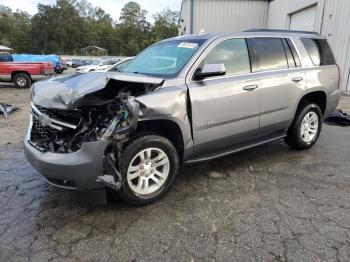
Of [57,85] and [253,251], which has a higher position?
[57,85]

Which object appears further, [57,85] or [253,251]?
[57,85]

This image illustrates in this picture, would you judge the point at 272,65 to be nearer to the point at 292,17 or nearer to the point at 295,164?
the point at 295,164

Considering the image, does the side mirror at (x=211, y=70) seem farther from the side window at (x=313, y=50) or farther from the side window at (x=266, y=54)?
the side window at (x=313, y=50)

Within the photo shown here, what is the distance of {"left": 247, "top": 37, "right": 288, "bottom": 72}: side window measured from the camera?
4414 millimetres

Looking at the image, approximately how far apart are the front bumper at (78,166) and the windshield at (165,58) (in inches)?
51.3

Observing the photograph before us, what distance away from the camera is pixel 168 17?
356ft

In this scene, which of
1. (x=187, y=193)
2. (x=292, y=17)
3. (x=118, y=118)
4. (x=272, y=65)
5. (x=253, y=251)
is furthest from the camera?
(x=292, y=17)

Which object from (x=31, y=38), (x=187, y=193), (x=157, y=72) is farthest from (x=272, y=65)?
(x=31, y=38)

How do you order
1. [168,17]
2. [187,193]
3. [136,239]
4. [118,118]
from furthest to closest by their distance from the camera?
1. [168,17]
2. [187,193]
3. [118,118]
4. [136,239]

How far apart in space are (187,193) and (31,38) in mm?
105133

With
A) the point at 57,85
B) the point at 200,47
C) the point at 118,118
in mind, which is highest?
the point at 200,47

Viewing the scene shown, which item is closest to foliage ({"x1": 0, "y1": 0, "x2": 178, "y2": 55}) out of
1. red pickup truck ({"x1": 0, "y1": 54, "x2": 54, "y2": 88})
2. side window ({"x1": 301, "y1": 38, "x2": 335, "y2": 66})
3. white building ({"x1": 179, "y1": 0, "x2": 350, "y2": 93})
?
white building ({"x1": 179, "y1": 0, "x2": 350, "y2": 93})

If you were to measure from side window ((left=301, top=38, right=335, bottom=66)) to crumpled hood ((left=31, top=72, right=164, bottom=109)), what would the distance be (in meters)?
2.82

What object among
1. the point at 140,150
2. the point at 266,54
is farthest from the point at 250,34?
the point at 140,150
